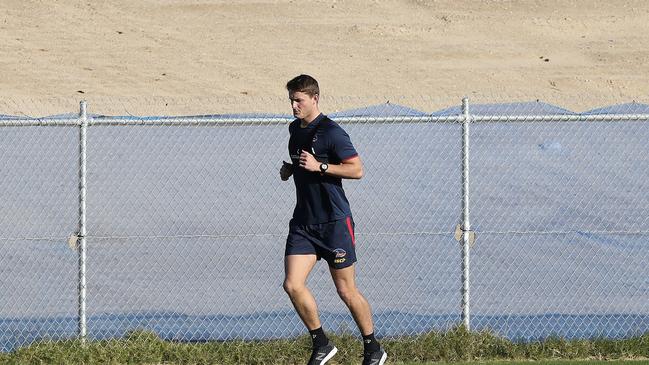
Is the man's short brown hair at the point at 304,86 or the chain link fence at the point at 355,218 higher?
the man's short brown hair at the point at 304,86

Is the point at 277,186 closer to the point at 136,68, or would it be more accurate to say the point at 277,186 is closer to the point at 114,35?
the point at 136,68

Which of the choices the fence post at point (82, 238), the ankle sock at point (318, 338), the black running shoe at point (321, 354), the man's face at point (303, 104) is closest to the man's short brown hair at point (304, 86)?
the man's face at point (303, 104)

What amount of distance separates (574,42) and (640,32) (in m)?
1.50

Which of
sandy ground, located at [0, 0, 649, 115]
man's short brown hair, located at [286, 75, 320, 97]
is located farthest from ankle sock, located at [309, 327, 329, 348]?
sandy ground, located at [0, 0, 649, 115]

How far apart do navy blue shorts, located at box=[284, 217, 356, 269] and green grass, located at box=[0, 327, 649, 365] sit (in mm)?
1221

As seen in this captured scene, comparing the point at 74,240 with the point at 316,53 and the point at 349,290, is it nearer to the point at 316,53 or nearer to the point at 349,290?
the point at 349,290

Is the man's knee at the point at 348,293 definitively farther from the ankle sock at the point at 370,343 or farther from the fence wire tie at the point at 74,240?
the fence wire tie at the point at 74,240

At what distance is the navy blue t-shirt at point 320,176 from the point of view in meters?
7.23

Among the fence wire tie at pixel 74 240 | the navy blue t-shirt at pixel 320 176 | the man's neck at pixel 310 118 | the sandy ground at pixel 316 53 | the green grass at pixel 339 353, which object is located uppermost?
the sandy ground at pixel 316 53

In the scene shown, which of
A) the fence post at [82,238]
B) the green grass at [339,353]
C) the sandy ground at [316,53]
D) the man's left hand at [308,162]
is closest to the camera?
the man's left hand at [308,162]

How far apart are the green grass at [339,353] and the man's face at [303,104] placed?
1.85m

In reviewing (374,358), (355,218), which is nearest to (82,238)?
(374,358)

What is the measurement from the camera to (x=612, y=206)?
44.0ft

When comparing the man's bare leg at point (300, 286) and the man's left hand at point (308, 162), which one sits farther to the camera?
the man's bare leg at point (300, 286)
